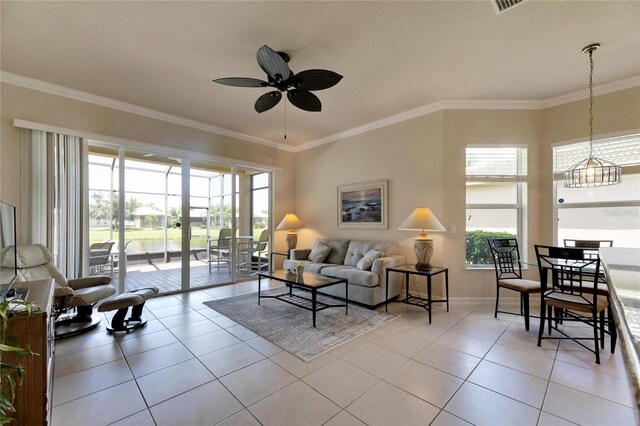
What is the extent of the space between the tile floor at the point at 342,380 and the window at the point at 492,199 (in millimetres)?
1423

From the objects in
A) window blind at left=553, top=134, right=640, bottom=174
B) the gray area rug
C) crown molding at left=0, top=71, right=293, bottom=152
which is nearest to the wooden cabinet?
the gray area rug

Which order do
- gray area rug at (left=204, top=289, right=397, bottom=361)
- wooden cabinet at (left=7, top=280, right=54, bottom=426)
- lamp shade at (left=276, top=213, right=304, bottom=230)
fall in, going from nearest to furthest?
wooden cabinet at (left=7, top=280, right=54, bottom=426)
gray area rug at (left=204, top=289, right=397, bottom=361)
lamp shade at (left=276, top=213, right=304, bottom=230)

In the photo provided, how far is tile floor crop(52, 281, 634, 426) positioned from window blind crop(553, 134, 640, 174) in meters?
2.55

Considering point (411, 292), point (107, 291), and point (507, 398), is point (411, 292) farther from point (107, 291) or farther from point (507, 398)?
point (107, 291)

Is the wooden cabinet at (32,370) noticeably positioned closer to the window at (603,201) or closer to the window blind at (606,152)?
the window at (603,201)

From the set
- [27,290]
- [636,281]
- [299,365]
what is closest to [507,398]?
[636,281]

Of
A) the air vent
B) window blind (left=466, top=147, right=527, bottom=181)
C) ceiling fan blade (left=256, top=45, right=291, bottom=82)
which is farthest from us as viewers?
window blind (left=466, top=147, right=527, bottom=181)

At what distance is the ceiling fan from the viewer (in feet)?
7.95

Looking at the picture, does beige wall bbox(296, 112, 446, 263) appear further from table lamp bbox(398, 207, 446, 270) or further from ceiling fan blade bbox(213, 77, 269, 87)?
ceiling fan blade bbox(213, 77, 269, 87)

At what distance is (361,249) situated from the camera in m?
4.70

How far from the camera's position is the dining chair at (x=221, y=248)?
557 centimetres

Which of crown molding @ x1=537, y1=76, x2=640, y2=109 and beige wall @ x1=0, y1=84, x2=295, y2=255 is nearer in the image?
beige wall @ x1=0, y1=84, x2=295, y2=255

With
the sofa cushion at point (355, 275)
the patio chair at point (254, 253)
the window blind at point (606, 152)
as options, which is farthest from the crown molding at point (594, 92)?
the patio chair at point (254, 253)

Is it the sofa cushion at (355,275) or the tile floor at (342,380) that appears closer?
the tile floor at (342,380)
